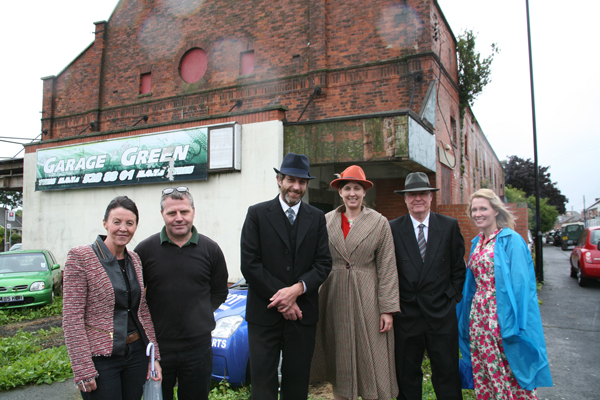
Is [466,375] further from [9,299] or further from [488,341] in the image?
[9,299]

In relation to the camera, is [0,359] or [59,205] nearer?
[0,359]

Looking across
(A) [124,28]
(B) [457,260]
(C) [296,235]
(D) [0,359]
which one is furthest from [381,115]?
(A) [124,28]

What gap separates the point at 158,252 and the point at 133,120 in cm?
1283

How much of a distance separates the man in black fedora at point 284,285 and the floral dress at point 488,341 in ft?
4.36

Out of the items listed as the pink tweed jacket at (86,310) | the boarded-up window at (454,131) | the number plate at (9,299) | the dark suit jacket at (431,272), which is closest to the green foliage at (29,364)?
the number plate at (9,299)

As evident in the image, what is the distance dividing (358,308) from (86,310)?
1935 mm

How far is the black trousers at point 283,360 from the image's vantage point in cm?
288

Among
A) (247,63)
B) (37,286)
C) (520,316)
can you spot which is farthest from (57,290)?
(520,316)

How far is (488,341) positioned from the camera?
3180mm

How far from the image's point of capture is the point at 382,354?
3.19 metres

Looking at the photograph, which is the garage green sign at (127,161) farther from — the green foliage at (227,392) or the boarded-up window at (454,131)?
the boarded-up window at (454,131)

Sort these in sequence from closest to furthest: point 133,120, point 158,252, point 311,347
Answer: point 158,252 → point 311,347 → point 133,120

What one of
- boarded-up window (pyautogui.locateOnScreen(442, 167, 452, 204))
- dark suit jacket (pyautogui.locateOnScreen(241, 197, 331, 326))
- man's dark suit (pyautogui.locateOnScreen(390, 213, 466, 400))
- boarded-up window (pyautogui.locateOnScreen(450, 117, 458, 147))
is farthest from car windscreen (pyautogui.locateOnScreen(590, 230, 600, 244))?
dark suit jacket (pyautogui.locateOnScreen(241, 197, 331, 326))

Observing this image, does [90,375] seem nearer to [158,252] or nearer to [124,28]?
[158,252]
